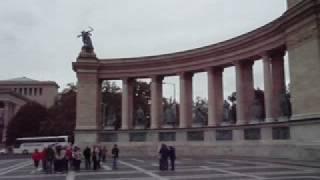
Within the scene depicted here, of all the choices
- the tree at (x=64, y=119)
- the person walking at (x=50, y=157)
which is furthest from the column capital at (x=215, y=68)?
the tree at (x=64, y=119)

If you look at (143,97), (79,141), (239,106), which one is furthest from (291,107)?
(143,97)

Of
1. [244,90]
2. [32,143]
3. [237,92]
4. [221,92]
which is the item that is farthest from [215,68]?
[32,143]

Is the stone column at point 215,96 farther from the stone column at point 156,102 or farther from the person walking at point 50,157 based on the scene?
the person walking at point 50,157

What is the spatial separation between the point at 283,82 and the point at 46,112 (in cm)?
7153

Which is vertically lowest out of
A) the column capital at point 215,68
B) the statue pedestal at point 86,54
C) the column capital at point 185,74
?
the column capital at point 185,74

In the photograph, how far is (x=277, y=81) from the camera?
4266cm

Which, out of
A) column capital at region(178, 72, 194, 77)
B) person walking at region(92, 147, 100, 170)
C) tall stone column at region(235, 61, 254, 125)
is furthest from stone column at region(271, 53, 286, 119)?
person walking at region(92, 147, 100, 170)

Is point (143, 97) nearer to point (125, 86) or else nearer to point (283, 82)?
point (125, 86)

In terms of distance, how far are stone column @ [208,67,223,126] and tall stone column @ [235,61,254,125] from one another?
3.29 m

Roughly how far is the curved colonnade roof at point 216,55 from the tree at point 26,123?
5231 centimetres

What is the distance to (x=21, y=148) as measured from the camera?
269ft

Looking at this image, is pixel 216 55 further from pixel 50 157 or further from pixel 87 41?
pixel 50 157

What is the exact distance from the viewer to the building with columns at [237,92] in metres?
34.0

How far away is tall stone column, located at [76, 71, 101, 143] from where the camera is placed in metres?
49.8
